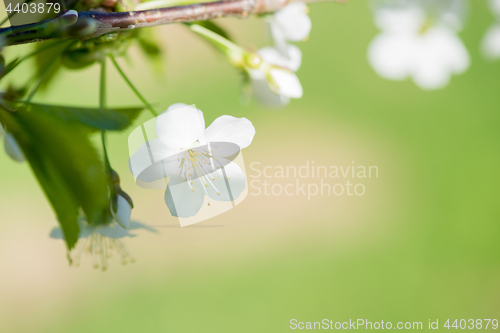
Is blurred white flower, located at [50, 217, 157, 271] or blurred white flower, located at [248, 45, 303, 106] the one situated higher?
blurred white flower, located at [248, 45, 303, 106]

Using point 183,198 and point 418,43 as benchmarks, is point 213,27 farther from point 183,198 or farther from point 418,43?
point 418,43

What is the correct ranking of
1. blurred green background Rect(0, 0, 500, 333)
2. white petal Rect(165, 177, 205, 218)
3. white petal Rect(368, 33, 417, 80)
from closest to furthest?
white petal Rect(165, 177, 205, 218) < white petal Rect(368, 33, 417, 80) < blurred green background Rect(0, 0, 500, 333)

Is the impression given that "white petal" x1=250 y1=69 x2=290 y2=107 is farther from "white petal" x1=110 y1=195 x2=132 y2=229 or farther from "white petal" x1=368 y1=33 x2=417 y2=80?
"white petal" x1=368 y1=33 x2=417 y2=80

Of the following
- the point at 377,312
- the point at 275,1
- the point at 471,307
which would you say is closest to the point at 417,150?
the point at 471,307

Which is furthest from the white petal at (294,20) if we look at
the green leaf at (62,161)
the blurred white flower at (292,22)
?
the green leaf at (62,161)

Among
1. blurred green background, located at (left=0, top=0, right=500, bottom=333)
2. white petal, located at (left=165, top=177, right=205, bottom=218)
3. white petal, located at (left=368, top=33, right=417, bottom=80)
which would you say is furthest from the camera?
blurred green background, located at (left=0, top=0, right=500, bottom=333)

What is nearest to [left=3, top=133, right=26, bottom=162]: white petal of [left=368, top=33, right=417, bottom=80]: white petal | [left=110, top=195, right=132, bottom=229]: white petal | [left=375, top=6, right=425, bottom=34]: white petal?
[left=110, top=195, right=132, bottom=229]: white petal

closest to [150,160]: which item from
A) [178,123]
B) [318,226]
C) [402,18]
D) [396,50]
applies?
[178,123]
